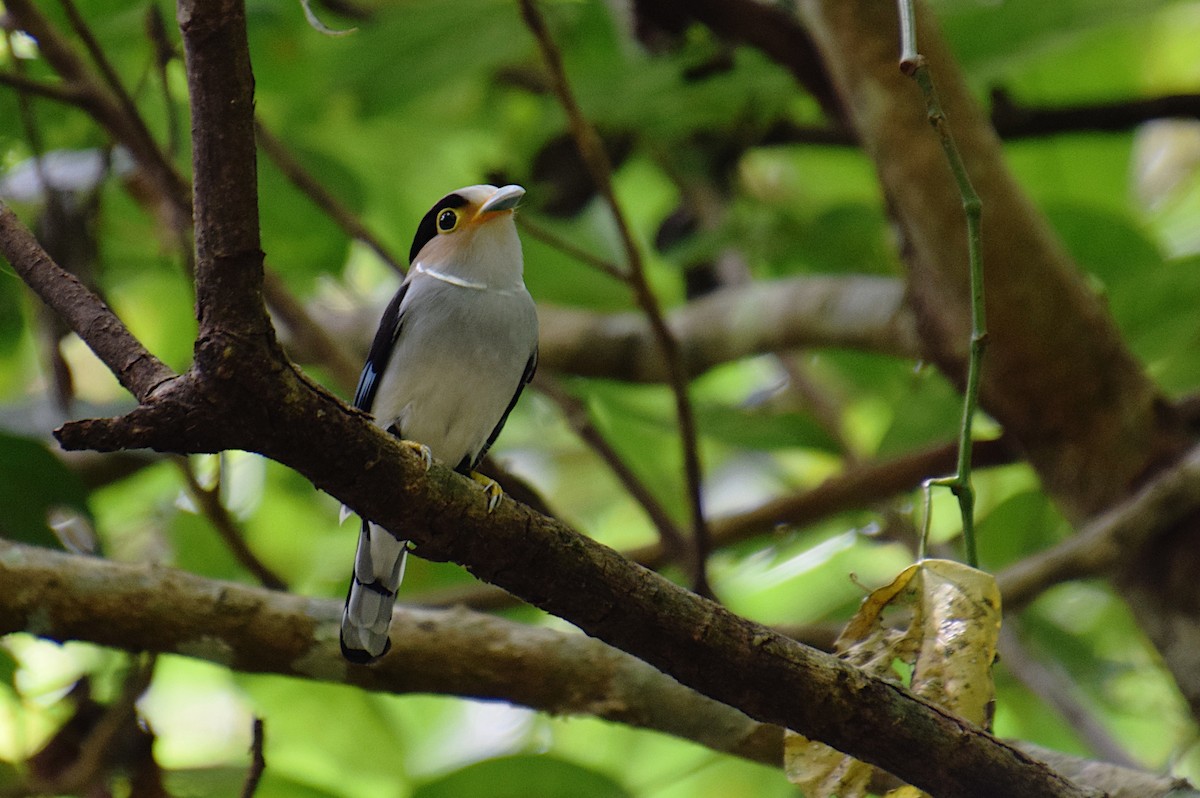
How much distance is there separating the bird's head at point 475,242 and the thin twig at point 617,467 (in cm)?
47

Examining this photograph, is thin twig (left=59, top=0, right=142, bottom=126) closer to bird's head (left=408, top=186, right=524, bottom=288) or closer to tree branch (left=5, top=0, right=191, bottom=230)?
tree branch (left=5, top=0, right=191, bottom=230)

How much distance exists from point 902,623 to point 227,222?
2.23 meters

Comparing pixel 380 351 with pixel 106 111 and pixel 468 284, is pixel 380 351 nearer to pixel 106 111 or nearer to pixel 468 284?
pixel 468 284

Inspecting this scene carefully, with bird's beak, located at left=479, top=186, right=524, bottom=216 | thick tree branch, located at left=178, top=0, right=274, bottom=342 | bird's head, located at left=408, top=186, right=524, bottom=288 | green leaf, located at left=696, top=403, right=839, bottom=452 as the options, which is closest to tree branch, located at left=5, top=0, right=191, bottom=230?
bird's head, located at left=408, top=186, right=524, bottom=288

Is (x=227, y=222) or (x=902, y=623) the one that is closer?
(x=227, y=222)

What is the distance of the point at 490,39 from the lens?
347cm

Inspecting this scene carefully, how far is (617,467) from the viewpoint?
10.6 ft

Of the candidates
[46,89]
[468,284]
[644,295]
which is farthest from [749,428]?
[46,89]

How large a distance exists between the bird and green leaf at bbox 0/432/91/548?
2.34 feet

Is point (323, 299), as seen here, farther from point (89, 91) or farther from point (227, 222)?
point (227, 222)

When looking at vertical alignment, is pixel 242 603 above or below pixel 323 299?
below

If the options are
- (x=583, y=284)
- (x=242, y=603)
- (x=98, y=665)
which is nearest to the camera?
(x=242, y=603)

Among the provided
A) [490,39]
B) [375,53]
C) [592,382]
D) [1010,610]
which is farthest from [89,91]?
[1010,610]

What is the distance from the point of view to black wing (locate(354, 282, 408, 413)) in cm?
273
